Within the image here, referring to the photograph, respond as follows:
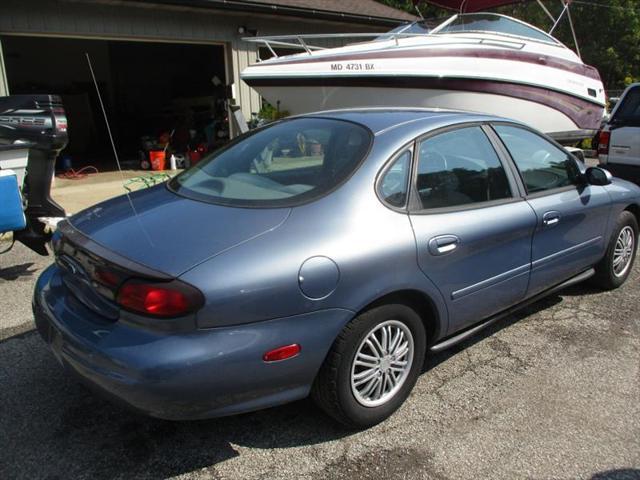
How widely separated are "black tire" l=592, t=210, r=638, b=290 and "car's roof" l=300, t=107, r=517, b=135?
1.58m

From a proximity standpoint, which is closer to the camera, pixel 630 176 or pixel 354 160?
pixel 354 160

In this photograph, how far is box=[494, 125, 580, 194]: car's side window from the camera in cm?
352

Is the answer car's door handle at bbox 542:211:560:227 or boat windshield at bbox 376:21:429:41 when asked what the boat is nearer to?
boat windshield at bbox 376:21:429:41

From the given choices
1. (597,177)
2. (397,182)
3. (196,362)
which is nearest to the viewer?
(196,362)

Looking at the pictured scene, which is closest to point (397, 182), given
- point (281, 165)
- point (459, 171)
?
point (459, 171)

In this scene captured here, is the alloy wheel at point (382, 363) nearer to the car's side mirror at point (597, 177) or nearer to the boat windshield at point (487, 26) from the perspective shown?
the car's side mirror at point (597, 177)

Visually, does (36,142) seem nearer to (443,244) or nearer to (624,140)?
(443,244)

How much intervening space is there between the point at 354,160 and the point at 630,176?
590 centimetres

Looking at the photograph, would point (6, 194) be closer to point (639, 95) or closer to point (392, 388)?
point (392, 388)

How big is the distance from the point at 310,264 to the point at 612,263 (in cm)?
309

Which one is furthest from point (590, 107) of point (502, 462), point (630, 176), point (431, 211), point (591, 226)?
point (502, 462)

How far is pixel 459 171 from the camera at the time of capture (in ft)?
10.3

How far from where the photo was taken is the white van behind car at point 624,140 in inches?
282

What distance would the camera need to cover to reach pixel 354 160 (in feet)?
9.10
